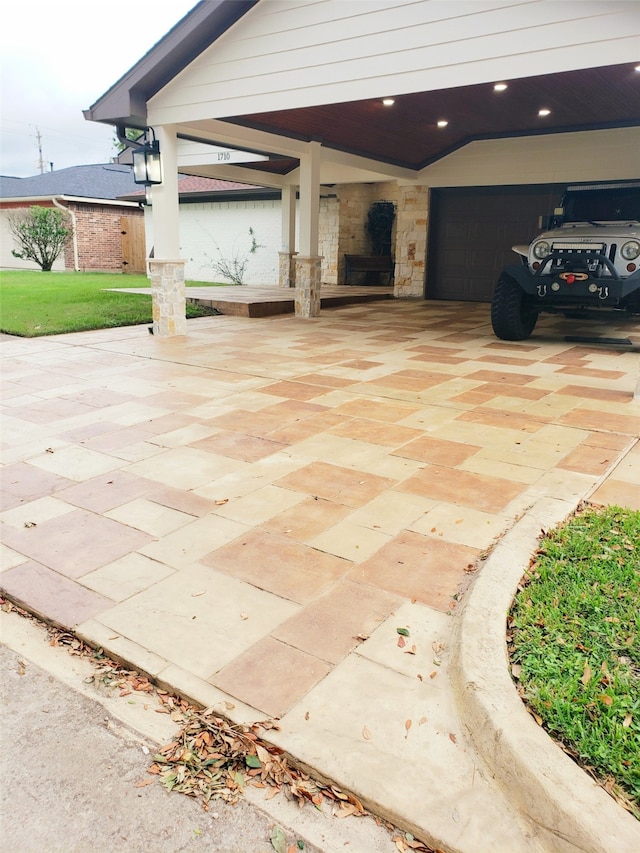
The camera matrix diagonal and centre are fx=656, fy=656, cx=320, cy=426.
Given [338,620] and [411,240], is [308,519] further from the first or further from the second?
[411,240]

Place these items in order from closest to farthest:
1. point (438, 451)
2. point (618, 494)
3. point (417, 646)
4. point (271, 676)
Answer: point (271, 676) < point (417, 646) < point (618, 494) < point (438, 451)

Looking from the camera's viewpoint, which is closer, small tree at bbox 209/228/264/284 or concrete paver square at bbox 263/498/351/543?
concrete paver square at bbox 263/498/351/543

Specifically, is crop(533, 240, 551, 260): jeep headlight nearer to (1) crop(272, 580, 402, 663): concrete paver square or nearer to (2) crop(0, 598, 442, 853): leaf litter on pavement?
(1) crop(272, 580, 402, 663): concrete paver square

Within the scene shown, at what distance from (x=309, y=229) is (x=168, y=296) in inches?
118

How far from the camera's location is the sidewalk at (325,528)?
2.06 meters

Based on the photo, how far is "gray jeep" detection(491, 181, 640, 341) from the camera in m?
7.70

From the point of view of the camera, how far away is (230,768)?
1.97 metres

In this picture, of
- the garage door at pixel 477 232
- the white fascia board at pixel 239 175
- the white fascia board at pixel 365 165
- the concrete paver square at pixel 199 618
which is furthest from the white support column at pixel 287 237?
the concrete paver square at pixel 199 618

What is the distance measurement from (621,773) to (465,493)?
2.17 meters

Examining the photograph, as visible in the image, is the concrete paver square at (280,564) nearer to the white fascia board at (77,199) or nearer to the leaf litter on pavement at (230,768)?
the leaf litter on pavement at (230,768)

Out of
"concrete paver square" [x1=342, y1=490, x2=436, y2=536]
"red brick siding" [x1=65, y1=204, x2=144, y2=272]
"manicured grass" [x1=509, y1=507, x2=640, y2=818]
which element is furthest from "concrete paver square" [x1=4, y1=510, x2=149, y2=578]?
"red brick siding" [x1=65, y1=204, x2=144, y2=272]

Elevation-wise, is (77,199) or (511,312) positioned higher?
(77,199)

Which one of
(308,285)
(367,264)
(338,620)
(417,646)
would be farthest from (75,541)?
(367,264)

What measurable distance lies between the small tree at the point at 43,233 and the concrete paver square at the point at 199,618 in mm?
22185
